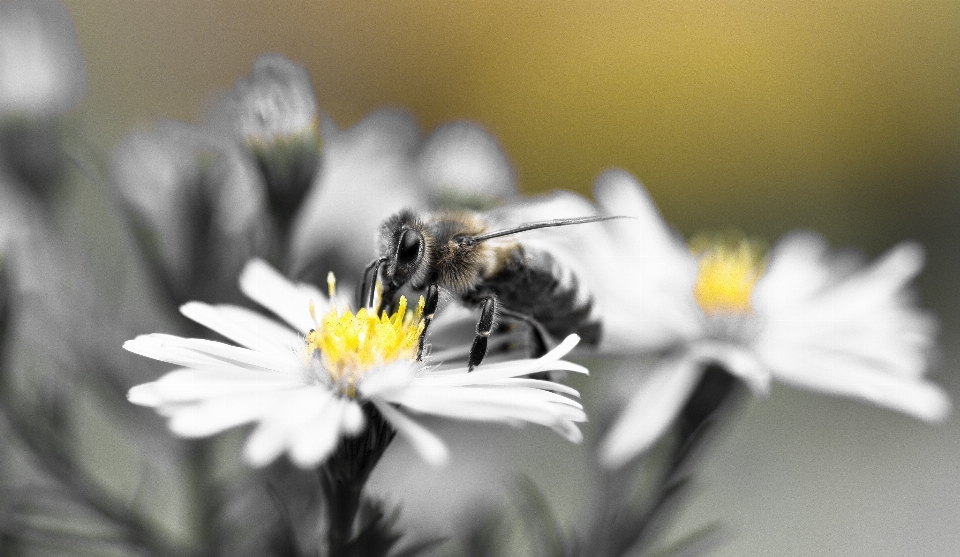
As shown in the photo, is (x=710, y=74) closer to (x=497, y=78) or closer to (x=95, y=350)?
(x=497, y=78)

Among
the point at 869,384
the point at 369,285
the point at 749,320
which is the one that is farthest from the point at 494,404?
the point at 749,320

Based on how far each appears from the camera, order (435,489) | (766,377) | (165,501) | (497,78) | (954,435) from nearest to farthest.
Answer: (766,377) < (435,489) < (165,501) < (954,435) < (497,78)

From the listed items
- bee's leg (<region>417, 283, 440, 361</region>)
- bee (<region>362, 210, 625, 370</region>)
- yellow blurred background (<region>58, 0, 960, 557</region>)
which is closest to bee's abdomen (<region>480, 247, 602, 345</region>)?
bee (<region>362, 210, 625, 370</region>)

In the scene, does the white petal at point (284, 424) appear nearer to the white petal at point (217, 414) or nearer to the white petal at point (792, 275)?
the white petal at point (217, 414)

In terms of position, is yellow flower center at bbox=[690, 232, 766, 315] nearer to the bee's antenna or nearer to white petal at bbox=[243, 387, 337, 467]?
the bee's antenna

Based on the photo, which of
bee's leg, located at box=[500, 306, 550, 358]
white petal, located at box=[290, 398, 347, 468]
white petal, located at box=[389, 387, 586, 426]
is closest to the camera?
white petal, located at box=[290, 398, 347, 468]

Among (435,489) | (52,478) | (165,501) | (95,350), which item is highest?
(95,350)

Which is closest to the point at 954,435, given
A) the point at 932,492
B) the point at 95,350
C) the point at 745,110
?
the point at 932,492
